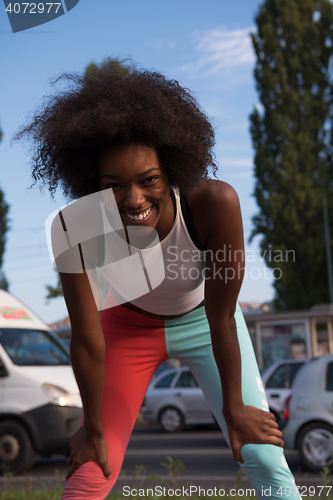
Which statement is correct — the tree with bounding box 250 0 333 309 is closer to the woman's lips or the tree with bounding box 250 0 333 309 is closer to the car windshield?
the car windshield

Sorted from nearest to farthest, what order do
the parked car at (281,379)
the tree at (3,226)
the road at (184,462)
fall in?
Result: the road at (184,462)
the parked car at (281,379)
the tree at (3,226)

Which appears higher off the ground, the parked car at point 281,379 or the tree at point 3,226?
the tree at point 3,226

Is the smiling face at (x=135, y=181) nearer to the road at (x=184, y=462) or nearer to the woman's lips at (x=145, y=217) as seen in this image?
the woman's lips at (x=145, y=217)

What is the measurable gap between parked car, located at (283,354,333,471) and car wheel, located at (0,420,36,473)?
339cm

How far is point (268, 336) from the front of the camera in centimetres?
1709

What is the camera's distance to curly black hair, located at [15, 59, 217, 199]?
6.54ft

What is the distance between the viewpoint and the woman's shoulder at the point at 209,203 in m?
2.08

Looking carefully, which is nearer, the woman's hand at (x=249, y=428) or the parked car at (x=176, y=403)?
the woman's hand at (x=249, y=428)

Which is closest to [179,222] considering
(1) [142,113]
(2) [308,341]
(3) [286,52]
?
(1) [142,113]

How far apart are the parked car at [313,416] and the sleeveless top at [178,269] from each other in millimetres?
5279

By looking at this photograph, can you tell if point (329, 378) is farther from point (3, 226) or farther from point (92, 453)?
point (3, 226)

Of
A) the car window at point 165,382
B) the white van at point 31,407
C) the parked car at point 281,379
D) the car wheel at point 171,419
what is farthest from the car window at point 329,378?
the car window at point 165,382

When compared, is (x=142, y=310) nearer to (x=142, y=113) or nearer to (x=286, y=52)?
(x=142, y=113)

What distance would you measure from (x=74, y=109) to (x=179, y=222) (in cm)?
59
